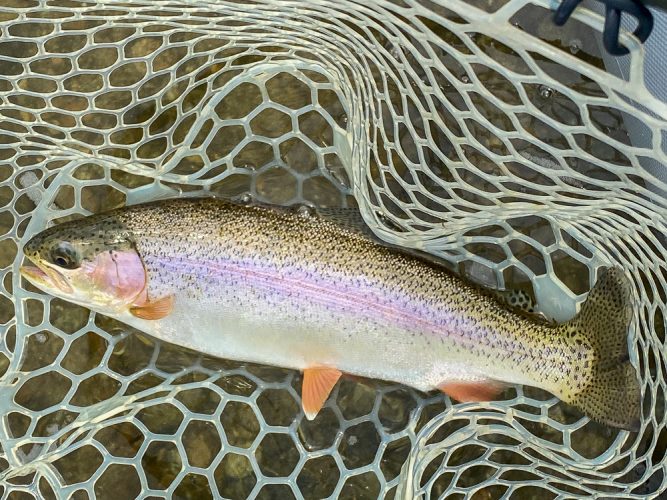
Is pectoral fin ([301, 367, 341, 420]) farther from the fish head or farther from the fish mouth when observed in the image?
the fish mouth

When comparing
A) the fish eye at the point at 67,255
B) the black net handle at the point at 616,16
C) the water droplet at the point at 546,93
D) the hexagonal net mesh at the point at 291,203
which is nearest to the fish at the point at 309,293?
the fish eye at the point at 67,255

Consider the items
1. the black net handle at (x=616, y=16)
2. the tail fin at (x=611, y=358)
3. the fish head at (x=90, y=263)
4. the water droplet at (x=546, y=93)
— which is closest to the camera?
the black net handle at (x=616, y=16)

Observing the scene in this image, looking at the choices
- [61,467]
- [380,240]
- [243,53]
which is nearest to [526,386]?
[380,240]

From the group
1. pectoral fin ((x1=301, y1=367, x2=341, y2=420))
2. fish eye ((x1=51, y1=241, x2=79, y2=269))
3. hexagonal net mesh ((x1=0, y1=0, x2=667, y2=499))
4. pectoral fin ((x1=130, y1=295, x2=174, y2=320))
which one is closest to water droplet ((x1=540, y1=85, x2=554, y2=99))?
hexagonal net mesh ((x1=0, y1=0, x2=667, y2=499))

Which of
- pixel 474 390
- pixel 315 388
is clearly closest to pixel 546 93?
pixel 474 390

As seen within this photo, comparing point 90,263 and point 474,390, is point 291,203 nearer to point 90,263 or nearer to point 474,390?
point 90,263

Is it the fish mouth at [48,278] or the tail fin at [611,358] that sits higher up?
the tail fin at [611,358]

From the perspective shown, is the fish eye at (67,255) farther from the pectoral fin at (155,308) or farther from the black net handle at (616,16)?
the black net handle at (616,16)
